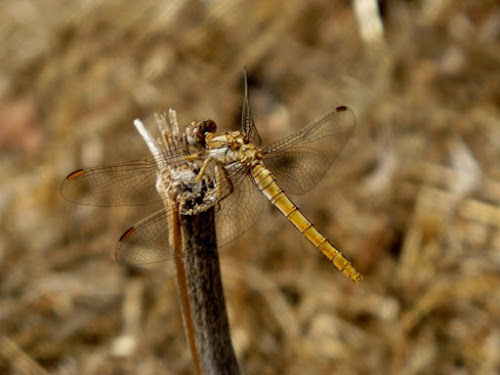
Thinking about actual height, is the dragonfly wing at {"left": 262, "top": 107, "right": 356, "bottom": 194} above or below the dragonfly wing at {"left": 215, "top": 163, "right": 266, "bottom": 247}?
above

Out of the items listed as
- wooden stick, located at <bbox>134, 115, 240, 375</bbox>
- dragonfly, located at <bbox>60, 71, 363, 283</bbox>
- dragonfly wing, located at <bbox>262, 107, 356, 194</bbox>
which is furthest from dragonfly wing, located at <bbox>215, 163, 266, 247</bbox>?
wooden stick, located at <bbox>134, 115, 240, 375</bbox>

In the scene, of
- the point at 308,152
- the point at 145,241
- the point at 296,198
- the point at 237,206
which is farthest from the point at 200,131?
the point at 296,198

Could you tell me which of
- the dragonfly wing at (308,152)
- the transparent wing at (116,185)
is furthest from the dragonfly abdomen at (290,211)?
the transparent wing at (116,185)

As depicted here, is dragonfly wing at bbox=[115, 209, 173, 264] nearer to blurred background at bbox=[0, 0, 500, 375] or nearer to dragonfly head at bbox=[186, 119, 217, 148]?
dragonfly head at bbox=[186, 119, 217, 148]

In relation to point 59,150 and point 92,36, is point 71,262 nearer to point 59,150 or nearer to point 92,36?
point 59,150

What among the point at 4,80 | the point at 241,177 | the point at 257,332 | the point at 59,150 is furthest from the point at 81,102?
the point at 241,177

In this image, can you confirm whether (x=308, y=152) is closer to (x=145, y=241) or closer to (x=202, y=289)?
(x=145, y=241)

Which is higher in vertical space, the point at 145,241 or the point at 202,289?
the point at 145,241
